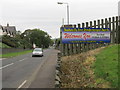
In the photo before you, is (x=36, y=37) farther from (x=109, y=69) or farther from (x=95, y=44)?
(x=109, y=69)

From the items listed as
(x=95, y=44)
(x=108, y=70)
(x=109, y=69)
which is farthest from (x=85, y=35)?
(x=108, y=70)

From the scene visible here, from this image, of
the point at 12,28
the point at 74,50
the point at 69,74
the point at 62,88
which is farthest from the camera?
the point at 12,28

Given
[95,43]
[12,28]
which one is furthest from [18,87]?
[12,28]

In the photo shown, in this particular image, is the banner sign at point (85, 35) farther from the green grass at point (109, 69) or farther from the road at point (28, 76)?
the green grass at point (109, 69)

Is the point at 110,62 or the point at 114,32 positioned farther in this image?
the point at 114,32

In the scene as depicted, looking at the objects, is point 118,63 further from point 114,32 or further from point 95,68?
point 114,32

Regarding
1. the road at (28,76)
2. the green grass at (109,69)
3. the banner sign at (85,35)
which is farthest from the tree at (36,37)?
the green grass at (109,69)

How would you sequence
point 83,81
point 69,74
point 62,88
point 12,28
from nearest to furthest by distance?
1. point 62,88
2. point 83,81
3. point 69,74
4. point 12,28

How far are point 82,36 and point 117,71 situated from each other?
6651mm

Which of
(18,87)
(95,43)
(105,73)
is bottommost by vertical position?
(18,87)

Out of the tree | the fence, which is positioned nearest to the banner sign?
the fence

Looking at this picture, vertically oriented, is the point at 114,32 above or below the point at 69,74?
above

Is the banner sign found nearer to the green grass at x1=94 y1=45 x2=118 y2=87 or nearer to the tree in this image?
the green grass at x1=94 y1=45 x2=118 y2=87

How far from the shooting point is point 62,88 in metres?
7.97
